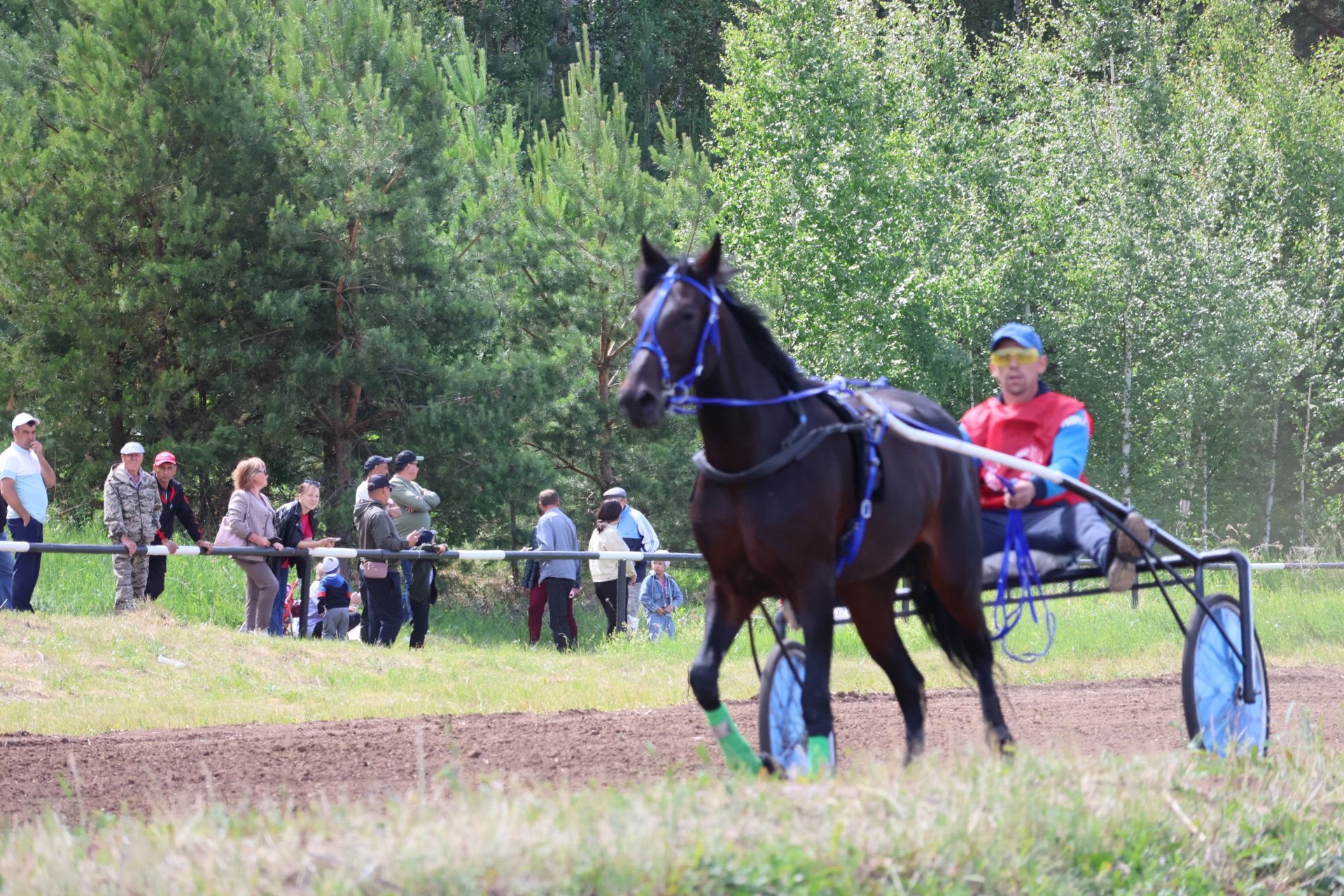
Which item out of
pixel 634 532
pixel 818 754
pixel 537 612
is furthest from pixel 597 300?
pixel 818 754

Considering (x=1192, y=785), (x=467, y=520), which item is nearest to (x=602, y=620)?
(x=467, y=520)

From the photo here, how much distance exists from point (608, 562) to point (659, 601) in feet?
2.99

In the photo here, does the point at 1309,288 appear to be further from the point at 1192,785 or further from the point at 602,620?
the point at 1192,785

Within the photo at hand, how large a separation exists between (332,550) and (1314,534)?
25.5 metres

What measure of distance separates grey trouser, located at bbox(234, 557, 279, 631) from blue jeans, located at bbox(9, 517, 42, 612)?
1.60 m

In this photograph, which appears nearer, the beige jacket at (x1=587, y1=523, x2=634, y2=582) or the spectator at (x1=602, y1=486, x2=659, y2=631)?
the beige jacket at (x1=587, y1=523, x2=634, y2=582)

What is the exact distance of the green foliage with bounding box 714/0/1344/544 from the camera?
25141 mm

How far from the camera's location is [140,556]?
39.5ft

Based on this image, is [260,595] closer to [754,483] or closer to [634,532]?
[634,532]

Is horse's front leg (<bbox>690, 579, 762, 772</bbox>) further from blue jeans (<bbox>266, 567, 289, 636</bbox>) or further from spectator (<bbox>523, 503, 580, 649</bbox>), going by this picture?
spectator (<bbox>523, 503, 580, 649</bbox>)

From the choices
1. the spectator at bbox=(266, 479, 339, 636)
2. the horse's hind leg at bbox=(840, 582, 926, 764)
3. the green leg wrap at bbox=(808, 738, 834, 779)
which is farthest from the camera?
the spectator at bbox=(266, 479, 339, 636)

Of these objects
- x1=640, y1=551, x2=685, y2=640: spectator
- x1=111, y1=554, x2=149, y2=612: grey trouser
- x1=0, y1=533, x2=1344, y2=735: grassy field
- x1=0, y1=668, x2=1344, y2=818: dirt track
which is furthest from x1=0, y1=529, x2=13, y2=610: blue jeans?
x1=640, y1=551, x2=685, y2=640: spectator

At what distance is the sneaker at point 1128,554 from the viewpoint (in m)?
5.95

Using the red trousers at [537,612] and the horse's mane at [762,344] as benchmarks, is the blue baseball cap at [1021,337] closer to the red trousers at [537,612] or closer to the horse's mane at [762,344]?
the horse's mane at [762,344]
